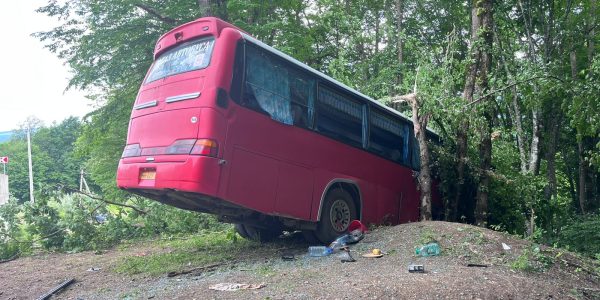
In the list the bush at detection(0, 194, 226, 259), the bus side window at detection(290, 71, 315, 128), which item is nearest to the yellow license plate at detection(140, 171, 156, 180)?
the bus side window at detection(290, 71, 315, 128)

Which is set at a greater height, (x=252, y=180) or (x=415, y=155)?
(x=415, y=155)

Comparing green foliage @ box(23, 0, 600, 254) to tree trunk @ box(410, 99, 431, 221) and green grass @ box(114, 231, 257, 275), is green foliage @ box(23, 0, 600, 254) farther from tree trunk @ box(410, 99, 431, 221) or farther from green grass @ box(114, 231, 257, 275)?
green grass @ box(114, 231, 257, 275)

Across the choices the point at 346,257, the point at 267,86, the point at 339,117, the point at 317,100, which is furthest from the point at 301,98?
the point at 346,257

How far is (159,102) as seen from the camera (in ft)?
24.4

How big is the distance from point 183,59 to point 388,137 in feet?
14.8

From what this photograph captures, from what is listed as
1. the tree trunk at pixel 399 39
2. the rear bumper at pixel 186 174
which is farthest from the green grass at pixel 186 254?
the tree trunk at pixel 399 39

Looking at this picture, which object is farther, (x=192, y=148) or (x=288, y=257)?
(x=288, y=257)

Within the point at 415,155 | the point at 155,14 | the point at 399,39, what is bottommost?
the point at 415,155

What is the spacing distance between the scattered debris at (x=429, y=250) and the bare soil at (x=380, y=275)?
0.30 ft

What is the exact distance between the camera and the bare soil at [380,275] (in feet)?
17.1

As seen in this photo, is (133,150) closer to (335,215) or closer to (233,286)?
(233,286)

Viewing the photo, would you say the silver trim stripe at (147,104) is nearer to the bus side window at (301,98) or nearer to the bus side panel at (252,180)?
the bus side panel at (252,180)

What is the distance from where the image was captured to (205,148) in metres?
6.55

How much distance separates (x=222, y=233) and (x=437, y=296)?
24.5 ft
